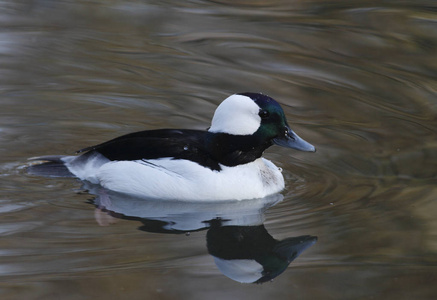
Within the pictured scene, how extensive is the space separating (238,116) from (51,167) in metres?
1.85

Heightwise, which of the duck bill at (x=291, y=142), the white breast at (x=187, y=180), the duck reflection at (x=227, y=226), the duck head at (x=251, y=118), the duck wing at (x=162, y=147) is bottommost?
the duck reflection at (x=227, y=226)

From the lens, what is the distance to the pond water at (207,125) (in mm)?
5473

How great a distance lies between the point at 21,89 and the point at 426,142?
4.54m

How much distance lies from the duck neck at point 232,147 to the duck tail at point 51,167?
1.38 meters

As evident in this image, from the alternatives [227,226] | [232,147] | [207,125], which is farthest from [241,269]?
[207,125]

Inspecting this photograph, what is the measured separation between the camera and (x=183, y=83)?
9672 millimetres

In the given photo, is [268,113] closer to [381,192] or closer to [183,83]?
[381,192]

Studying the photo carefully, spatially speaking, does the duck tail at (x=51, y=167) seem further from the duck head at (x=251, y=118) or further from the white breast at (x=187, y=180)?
the duck head at (x=251, y=118)

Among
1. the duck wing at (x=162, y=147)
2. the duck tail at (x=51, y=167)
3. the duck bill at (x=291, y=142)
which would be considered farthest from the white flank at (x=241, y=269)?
the duck tail at (x=51, y=167)

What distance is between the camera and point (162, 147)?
6859mm

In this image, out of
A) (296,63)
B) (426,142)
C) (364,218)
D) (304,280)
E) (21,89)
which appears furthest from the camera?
(296,63)

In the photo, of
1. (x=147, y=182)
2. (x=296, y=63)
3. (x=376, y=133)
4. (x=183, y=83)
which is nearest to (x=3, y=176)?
(x=147, y=182)

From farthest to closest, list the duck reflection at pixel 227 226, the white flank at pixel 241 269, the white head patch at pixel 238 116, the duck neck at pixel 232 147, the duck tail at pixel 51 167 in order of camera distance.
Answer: the duck tail at pixel 51 167
the duck neck at pixel 232 147
the white head patch at pixel 238 116
the duck reflection at pixel 227 226
the white flank at pixel 241 269

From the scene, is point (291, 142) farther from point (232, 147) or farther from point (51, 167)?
point (51, 167)
